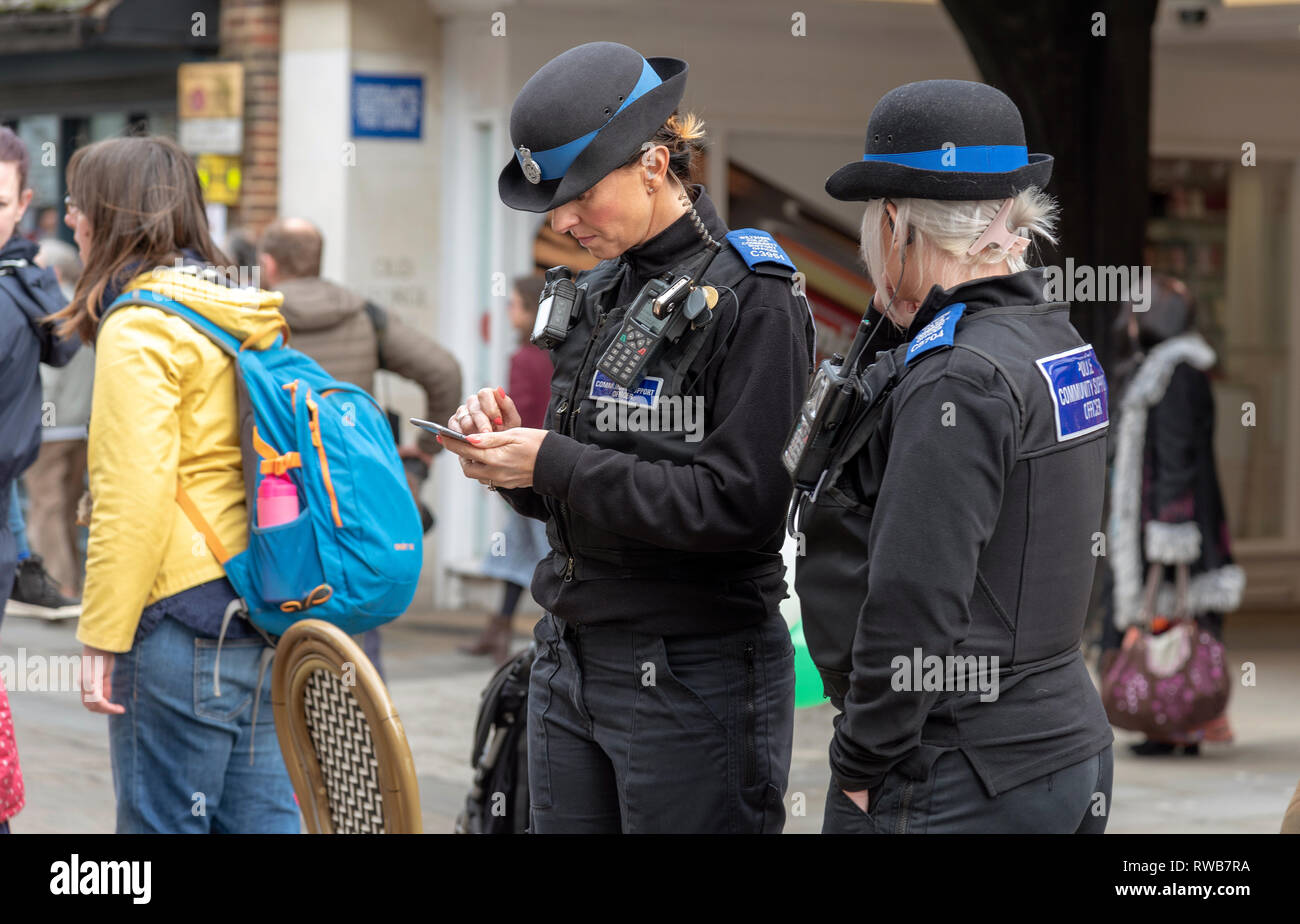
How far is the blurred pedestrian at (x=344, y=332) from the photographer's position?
→ 656 centimetres

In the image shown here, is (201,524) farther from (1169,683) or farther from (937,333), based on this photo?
(1169,683)

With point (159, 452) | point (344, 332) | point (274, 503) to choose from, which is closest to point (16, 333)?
point (159, 452)

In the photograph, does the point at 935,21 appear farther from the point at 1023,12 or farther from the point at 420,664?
the point at 420,664

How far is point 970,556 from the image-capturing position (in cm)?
233

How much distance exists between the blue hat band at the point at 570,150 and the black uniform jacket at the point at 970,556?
24.4 inches

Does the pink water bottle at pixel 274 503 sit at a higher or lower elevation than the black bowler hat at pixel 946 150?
lower

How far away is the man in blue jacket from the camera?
432 cm

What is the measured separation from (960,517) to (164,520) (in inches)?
71.7

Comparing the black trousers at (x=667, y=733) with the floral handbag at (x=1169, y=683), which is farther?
the floral handbag at (x=1169, y=683)

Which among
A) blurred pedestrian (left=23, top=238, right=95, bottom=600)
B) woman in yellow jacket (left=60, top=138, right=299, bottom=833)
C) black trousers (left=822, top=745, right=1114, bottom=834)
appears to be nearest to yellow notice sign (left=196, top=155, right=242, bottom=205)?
blurred pedestrian (left=23, top=238, right=95, bottom=600)

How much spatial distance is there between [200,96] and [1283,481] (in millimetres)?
7741

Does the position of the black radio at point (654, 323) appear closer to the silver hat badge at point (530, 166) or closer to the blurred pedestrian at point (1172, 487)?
the silver hat badge at point (530, 166)

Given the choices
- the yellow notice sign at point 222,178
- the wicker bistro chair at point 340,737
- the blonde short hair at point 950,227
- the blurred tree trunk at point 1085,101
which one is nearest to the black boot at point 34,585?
the wicker bistro chair at point 340,737

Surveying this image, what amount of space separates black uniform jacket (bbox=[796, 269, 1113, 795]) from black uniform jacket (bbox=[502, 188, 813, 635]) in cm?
24
